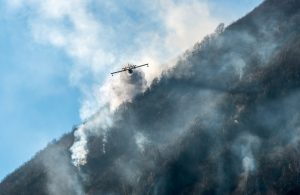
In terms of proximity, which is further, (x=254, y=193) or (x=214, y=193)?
(x=214, y=193)

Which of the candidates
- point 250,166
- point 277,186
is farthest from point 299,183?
point 250,166

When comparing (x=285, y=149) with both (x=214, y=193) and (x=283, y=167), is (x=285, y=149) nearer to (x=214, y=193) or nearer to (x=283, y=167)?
(x=283, y=167)

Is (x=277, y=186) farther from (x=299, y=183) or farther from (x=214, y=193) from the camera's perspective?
(x=214, y=193)

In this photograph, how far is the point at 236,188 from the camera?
194 metres

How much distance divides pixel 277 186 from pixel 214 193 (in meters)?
22.4

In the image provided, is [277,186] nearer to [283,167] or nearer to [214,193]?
[283,167]

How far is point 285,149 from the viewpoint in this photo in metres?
196

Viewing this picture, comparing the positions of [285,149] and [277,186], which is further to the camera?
[285,149]

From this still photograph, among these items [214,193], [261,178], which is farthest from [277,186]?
[214,193]

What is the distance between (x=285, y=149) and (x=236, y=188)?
758 inches

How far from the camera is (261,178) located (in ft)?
618

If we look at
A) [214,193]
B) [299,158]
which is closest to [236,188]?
[214,193]

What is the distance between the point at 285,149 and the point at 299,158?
849 cm

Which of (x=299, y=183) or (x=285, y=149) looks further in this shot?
(x=285, y=149)
